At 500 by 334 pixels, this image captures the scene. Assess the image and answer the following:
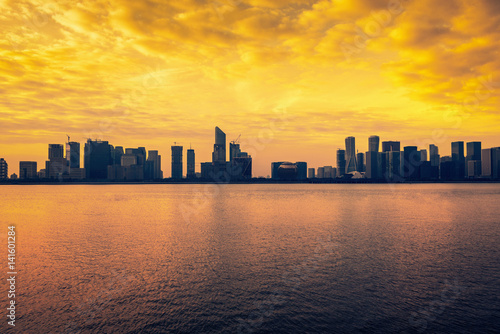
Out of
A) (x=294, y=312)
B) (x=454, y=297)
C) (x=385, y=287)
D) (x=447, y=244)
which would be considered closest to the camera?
(x=294, y=312)

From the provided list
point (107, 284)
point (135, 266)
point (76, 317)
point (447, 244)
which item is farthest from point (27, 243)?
point (447, 244)

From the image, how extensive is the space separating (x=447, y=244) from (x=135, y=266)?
53793 mm

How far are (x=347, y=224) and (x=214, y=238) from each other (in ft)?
127

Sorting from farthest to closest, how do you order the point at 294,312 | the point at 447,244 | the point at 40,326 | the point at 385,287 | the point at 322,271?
the point at 447,244 → the point at 322,271 → the point at 385,287 → the point at 294,312 → the point at 40,326

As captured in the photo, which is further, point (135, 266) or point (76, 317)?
point (135, 266)

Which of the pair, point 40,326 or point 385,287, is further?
point 385,287

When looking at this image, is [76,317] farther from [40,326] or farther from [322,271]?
[322,271]

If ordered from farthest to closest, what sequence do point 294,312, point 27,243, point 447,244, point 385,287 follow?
point 27,243 → point 447,244 → point 385,287 → point 294,312

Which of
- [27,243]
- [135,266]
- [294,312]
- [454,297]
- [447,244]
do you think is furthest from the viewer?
[27,243]

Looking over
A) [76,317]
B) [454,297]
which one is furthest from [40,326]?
[454,297]

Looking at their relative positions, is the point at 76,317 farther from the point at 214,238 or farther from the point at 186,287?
the point at 214,238

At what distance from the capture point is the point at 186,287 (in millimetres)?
36000

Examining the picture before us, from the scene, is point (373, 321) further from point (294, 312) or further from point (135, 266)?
point (135, 266)

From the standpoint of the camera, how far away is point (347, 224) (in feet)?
281
